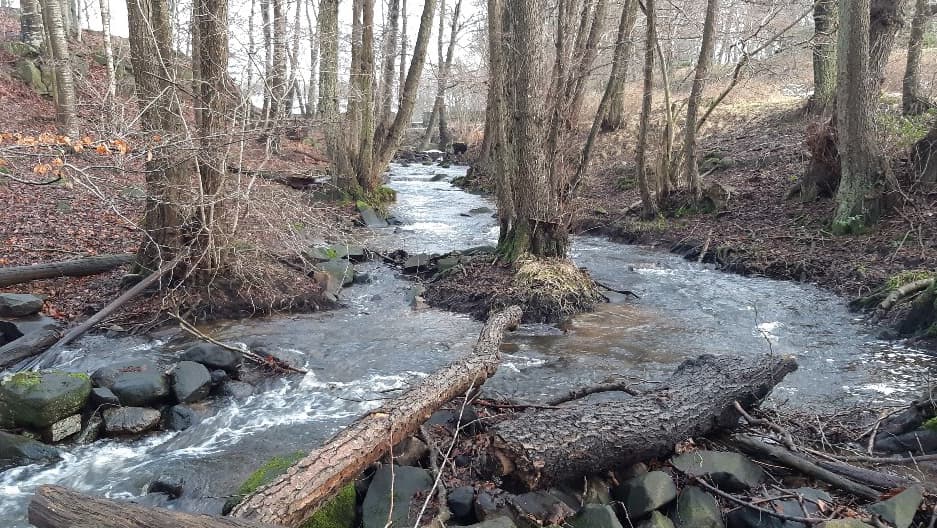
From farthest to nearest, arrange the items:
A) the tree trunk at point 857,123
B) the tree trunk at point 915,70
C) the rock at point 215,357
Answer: the tree trunk at point 915,70 < the tree trunk at point 857,123 < the rock at point 215,357

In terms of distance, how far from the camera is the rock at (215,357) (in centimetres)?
687

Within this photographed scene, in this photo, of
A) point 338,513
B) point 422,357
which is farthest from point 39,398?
point 422,357

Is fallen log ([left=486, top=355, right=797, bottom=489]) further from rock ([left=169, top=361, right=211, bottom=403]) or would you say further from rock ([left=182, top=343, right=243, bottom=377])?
rock ([left=182, top=343, right=243, bottom=377])

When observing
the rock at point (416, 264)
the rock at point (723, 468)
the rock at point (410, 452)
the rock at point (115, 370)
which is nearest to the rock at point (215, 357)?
the rock at point (115, 370)

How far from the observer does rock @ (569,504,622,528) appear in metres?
3.77

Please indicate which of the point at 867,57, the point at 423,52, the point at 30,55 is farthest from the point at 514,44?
the point at 30,55

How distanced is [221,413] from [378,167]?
44.1 ft

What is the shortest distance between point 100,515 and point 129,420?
294 centimetres

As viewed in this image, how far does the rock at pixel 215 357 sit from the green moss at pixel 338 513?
328cm

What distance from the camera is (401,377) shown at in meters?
6.93

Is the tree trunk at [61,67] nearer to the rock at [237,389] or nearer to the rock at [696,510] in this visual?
the rock at [237,389]

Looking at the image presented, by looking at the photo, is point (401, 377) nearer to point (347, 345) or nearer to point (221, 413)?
point (347, 345)

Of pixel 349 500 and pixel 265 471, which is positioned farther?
pixel 265 471

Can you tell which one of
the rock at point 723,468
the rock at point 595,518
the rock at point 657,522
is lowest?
the rock at point 657,522
